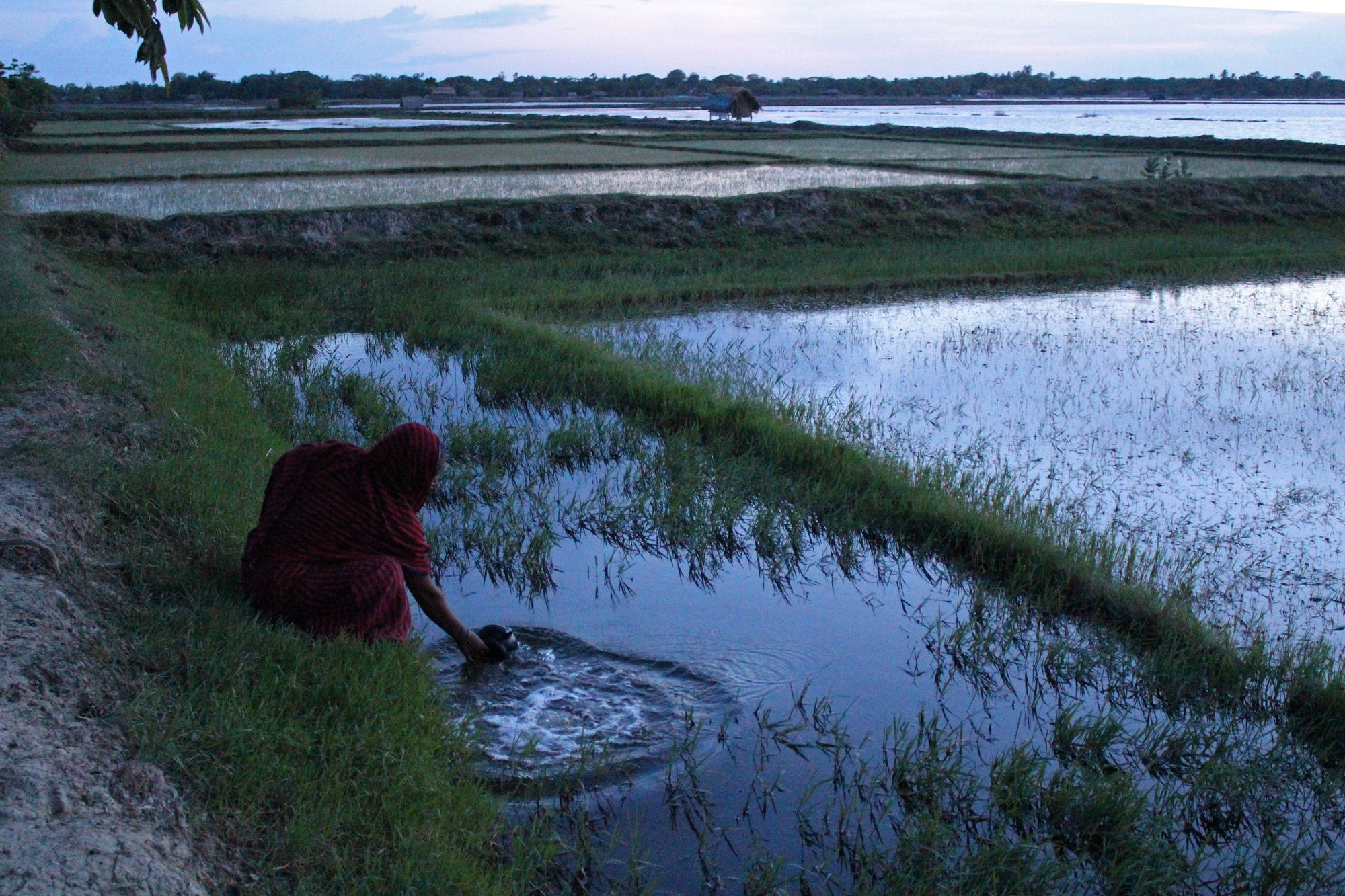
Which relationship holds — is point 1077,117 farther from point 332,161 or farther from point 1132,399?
point 1132,399

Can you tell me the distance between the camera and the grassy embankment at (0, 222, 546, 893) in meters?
2.08

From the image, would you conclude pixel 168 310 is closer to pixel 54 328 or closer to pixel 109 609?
pixel 54 328

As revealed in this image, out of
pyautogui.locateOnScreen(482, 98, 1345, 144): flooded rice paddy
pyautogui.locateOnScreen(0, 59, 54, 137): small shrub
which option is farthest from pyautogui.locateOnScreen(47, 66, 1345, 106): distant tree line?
pyautogui.locateOnScreen(0, 59, 54, 137): small shrub

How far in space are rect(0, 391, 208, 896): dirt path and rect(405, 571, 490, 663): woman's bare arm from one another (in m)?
0.77

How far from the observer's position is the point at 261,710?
2428 mm

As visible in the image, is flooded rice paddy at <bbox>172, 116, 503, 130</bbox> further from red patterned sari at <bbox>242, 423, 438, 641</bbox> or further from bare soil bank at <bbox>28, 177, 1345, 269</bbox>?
red patterned sari at <bbox>242, 423, 438, 641</bbox>

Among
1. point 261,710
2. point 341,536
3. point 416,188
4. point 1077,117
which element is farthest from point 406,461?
point 1077,117

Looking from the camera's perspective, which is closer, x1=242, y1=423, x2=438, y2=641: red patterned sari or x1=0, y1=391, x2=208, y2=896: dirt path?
x1=0, y1=391, x2=208, y2=896: dirt path

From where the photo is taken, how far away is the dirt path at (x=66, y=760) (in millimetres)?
1762

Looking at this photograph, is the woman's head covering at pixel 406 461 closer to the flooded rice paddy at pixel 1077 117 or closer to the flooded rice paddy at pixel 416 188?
the flooded rice paddy at pixel 416 188

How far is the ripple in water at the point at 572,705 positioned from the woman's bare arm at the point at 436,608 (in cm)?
13

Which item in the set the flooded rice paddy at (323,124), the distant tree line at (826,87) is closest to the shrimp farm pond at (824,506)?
the flooded rice paddy at (323,124)

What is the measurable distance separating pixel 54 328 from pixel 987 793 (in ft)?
16.3

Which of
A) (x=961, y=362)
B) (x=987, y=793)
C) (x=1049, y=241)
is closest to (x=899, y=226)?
(x=1049, y=241)
